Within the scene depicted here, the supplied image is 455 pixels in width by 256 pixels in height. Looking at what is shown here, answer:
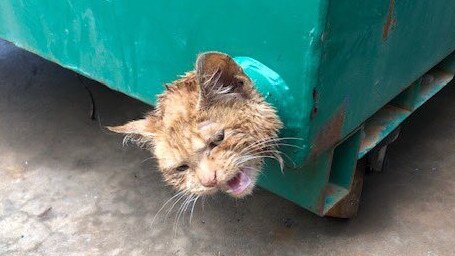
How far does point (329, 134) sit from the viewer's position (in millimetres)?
1703

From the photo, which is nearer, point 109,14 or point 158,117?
point 158,117

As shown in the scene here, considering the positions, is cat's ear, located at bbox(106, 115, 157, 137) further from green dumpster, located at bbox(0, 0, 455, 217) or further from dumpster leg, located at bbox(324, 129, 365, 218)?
dumpster leg, located at bbox(324, 129, 365, 218)

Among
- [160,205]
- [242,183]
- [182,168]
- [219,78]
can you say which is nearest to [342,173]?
[242,183]

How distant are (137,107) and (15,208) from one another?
1.24m

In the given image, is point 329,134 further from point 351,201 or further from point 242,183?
point 351,201

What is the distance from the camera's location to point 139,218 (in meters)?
2.71

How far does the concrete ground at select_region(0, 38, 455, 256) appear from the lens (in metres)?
2.46

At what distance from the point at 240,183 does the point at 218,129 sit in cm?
22

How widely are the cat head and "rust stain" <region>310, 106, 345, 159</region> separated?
15cm

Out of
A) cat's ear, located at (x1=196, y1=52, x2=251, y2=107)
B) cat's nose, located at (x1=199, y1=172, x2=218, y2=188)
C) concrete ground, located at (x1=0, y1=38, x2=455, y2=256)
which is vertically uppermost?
cat's ear, located at (x1=196, y1=52, x2=251, y2=107)

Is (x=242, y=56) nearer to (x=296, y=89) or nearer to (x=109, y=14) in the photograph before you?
(x=296, y=89)

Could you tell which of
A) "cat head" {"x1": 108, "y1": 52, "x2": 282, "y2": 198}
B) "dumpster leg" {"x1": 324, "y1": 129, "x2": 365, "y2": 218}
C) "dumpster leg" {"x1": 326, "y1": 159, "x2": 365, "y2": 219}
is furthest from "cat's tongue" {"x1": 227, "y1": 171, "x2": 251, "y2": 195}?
"dumpster leg" {"x1": 326, "y1": 159, "x2": 365, "y2": 219}

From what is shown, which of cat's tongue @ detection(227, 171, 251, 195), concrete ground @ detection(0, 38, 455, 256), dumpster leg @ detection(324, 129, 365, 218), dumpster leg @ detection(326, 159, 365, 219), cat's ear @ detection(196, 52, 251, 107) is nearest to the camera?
cat's ear @ detection(196, 52, 251, 107)

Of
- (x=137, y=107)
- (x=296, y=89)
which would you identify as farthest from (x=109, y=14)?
(x=137, y=107)
